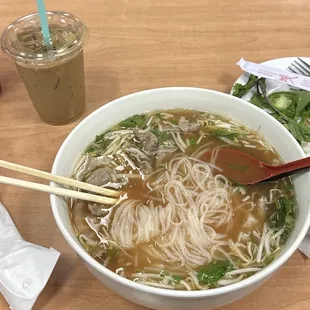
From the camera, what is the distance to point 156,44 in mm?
1861

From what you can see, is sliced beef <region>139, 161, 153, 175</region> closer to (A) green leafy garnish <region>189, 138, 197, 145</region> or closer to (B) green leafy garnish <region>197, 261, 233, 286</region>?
(A) green leafy garnish <region>189, 138, 197, 145</region>

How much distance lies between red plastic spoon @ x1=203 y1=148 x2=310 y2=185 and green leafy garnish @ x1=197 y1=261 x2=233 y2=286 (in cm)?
27

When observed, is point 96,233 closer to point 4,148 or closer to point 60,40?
point 4,148

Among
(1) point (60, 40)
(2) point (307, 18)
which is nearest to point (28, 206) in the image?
(1) point (60, 40)

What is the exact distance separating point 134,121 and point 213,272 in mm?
→ 527

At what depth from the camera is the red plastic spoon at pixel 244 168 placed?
1134 mm

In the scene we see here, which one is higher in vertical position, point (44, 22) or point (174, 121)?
point (44, 22)

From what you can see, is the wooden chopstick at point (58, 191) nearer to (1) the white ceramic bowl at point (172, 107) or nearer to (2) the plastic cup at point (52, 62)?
(1) the white ceramic bowl at point (172, 107)

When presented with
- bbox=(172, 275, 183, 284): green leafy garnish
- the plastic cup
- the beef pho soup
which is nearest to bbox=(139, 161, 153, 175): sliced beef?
the beef pho soup

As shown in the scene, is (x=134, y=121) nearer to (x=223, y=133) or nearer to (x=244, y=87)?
(x=223, y=133)

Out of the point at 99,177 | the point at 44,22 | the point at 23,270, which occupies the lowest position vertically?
the point at 23,270

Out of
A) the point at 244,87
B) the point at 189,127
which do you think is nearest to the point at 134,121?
the point at 189,127

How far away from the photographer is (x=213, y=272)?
98cm

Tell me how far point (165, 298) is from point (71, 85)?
0.89 m
